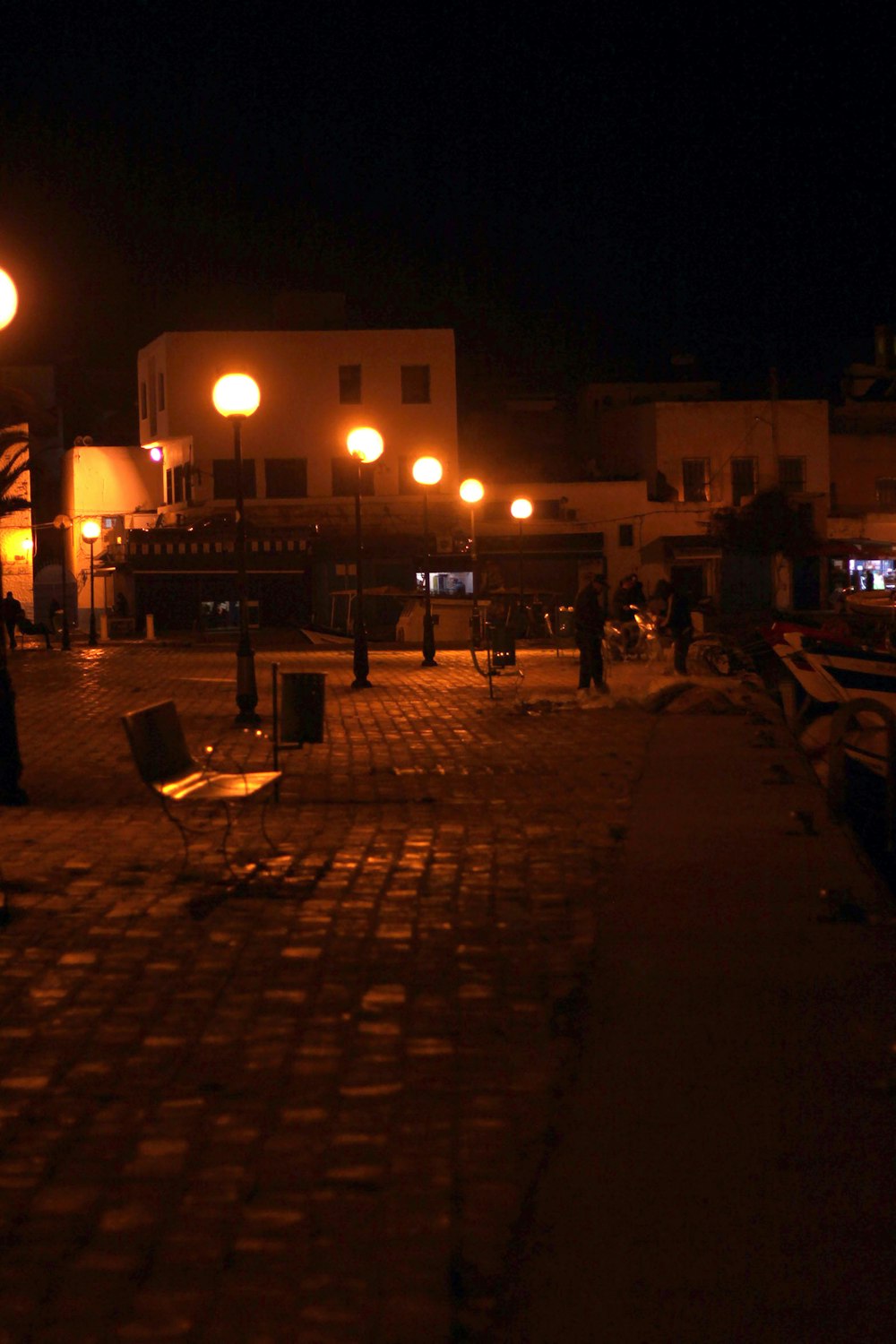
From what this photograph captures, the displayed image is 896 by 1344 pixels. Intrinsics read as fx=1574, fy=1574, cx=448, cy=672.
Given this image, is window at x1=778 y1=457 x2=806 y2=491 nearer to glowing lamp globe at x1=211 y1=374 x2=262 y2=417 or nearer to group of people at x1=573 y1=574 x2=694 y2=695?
group of people at x1=573 y1=574 x2=694 y2=695

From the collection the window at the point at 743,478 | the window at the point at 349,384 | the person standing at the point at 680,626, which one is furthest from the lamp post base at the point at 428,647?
the window at the point at 743,478

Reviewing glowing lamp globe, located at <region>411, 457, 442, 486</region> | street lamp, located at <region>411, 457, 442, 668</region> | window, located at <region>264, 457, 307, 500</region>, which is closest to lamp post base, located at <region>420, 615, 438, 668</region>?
street lamp, located at <region>411, 457, 442, 668</region>

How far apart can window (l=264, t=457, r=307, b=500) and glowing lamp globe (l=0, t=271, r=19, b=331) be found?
163 ft

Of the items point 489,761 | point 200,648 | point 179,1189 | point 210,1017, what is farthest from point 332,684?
point 179,1189

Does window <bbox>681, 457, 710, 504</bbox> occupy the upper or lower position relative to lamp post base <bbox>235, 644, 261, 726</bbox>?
upper

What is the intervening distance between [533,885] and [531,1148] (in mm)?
3969

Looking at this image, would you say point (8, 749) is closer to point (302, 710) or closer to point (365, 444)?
point (302, 710)

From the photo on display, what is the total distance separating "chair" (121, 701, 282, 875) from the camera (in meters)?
A: 8.90

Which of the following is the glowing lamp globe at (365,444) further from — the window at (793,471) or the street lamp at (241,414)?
the window at (793,471)

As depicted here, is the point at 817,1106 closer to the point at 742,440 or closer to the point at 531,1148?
the point at 531,1148

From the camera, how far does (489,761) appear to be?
14648 mm

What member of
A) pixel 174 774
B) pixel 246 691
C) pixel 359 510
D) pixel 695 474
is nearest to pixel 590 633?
pixel 359 510

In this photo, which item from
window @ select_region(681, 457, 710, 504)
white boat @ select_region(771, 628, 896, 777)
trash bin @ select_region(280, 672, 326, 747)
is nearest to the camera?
trash bin @ select_region(280, 672, 326, 747)

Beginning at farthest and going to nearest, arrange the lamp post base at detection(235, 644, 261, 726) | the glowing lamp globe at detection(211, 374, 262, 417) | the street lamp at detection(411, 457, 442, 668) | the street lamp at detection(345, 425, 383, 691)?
the street lamp at detection(411, 457, 442, 668)
the street lamp at detection(345, 425, 383, 691)
the glowing lamp globe at detection(211, 374, 262, 417)
the lamp post base at detection(235, 644, 261, 726)
